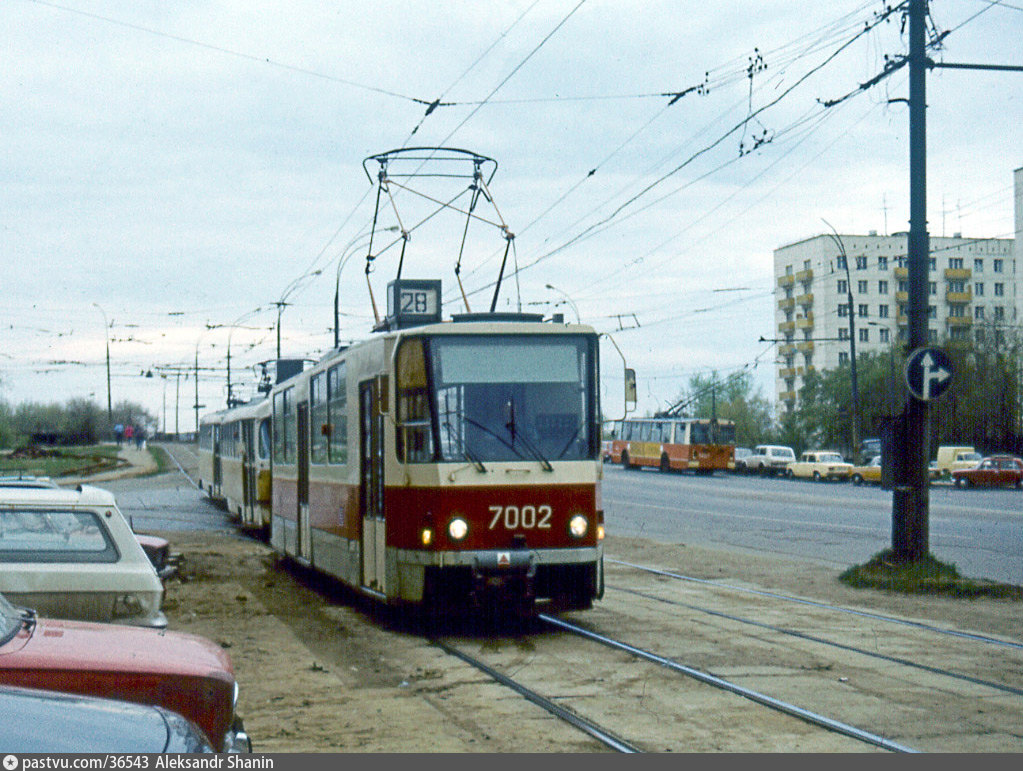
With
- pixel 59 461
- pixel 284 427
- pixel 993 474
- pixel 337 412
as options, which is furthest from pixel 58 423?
pixel 337 412

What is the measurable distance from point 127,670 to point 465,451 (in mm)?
6415

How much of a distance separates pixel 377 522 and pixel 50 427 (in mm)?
103641

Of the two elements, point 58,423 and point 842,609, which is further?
point 58,423

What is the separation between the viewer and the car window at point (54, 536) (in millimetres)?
6949

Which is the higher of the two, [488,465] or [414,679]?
[488,465]

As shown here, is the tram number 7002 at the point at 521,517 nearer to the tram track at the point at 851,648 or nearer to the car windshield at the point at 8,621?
the tram track at the point at 851,648

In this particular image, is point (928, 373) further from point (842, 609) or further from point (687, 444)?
point (687, 444)

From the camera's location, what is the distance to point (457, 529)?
10641mm

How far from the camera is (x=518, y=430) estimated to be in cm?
1096

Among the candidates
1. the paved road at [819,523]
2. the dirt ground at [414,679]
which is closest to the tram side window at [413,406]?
the dirt ground at [414,679]

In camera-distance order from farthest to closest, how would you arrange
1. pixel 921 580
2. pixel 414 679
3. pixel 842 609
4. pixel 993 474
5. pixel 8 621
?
pixel 993 474 < pixel 921 580 < pixel 842 609 < pixel 414 679 < pixel 8 621

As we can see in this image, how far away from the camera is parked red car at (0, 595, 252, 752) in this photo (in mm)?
4398

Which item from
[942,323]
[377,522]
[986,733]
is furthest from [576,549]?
[942,323]
